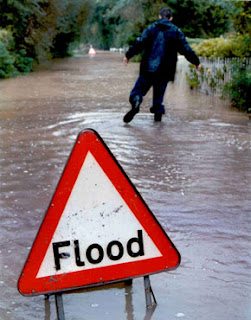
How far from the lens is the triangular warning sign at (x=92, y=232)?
2926 mm

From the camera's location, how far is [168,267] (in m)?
3.14

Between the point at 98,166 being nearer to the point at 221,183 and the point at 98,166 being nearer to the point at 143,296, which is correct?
the point at 143,296

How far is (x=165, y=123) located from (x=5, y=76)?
14.9 m

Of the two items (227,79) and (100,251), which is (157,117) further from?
(100,251)

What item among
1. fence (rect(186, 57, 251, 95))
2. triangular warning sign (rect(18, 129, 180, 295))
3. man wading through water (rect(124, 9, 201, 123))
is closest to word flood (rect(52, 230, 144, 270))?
triangular warning sign (rect(18, 129, 180, 295))

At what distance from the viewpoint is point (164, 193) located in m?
5.94

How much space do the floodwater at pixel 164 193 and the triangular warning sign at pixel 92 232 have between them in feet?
1.88

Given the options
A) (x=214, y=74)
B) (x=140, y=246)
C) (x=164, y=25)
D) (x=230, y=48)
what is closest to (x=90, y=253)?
(x=140, y=246)

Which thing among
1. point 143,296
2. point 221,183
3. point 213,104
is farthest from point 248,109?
point 143,296

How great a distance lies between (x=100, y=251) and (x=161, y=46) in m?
7.25

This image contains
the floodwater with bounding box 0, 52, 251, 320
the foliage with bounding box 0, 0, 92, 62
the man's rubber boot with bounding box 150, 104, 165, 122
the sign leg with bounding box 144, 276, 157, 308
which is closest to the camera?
the sign leg with bounding box 144, 276, 157, 308

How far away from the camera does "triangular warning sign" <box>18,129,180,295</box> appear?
9.60ft

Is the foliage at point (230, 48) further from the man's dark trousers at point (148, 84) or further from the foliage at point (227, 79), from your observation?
the man's dark trousers at point (148, 84)

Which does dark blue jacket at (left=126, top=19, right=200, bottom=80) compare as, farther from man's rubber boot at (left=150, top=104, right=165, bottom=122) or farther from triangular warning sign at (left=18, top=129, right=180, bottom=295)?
triangular warning sign at (left=18, top=129, right=180, bottom=295)
